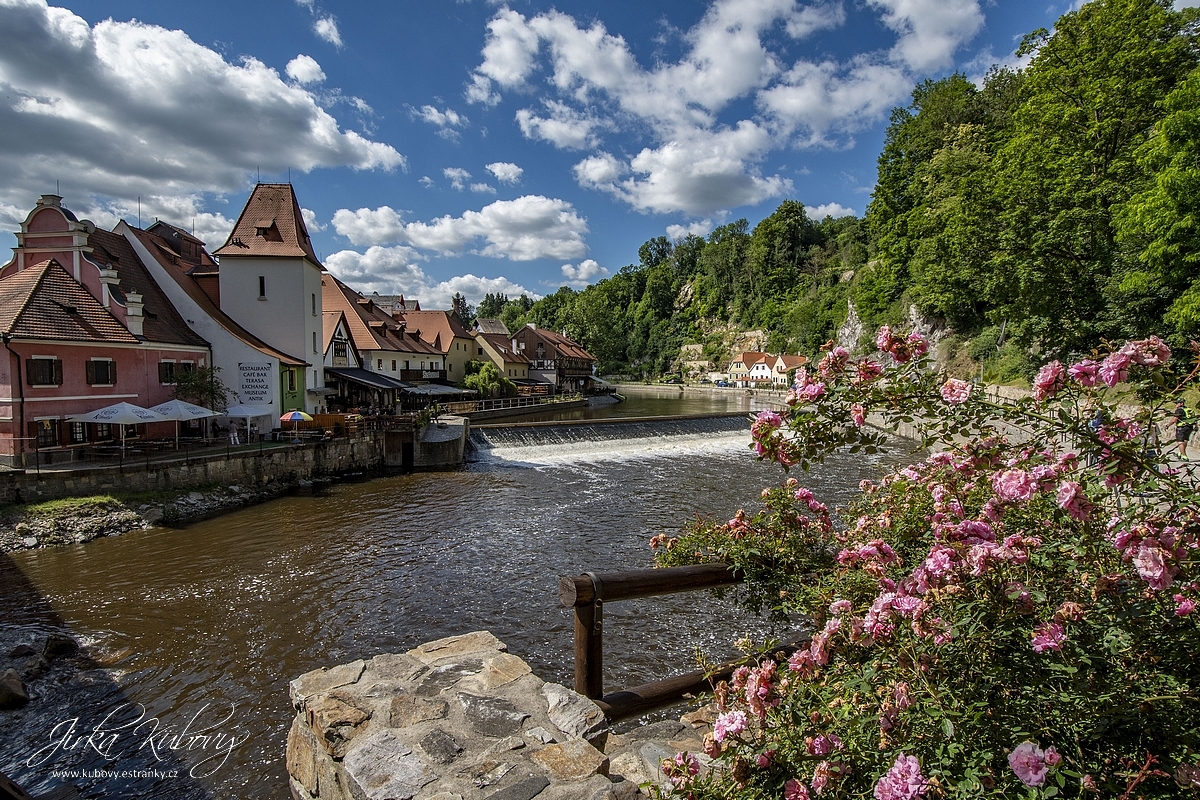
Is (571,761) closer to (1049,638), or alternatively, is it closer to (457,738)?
(457,738)

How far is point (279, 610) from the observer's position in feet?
35.7

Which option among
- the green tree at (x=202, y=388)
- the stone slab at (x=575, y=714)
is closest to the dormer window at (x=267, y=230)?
the green tree at (x=202, y=388)

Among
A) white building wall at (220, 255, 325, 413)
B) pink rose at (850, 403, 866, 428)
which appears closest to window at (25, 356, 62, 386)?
white building wall at (220, 255, 325, 413)

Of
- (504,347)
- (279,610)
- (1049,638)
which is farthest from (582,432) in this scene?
(504,347)

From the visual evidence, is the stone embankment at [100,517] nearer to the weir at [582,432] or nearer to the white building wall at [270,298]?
the white building wall at [270,298]

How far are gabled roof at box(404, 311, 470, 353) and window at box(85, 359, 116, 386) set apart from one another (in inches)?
1237

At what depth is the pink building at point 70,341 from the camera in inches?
670

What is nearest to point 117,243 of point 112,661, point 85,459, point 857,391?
point 85,459

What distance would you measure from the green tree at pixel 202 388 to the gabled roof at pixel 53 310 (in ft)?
7.61

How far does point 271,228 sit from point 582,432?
1721 cm

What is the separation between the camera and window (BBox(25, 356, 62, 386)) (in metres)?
17.2

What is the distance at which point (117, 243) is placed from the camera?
24.4m

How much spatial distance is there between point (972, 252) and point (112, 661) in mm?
35455

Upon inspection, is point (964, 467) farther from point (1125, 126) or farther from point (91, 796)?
point (1125, 126)
